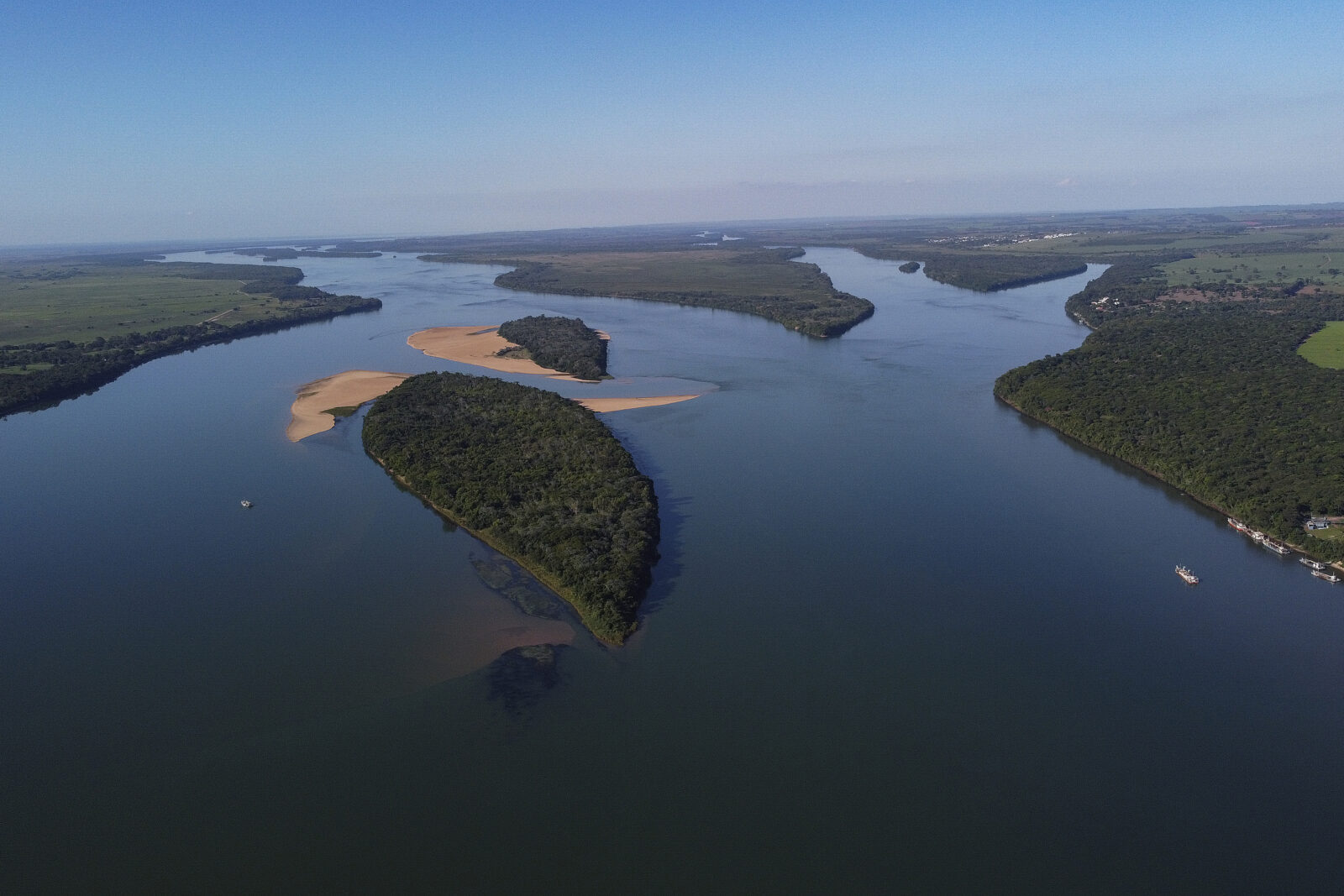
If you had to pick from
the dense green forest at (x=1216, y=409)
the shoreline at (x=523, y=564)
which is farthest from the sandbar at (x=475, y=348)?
the dense green forest at (x=1216, y=409)

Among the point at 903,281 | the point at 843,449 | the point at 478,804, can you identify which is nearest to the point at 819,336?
the point at 843,449

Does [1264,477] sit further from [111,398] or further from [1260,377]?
[111,398]

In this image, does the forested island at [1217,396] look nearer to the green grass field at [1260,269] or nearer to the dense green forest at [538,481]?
the green grass field at [1260,269]

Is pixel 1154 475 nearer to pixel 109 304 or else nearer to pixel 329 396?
pixel 329 396

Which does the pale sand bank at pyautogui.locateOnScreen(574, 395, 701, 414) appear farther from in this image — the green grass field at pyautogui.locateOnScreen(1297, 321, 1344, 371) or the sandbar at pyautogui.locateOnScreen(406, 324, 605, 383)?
the green grass field at pyautogui.locateOnScreen(1297, 321, 1344, 371)

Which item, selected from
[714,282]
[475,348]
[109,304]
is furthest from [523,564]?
[109,304]

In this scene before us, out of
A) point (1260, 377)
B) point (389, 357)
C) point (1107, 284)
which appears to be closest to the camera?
point (1260, 377)
